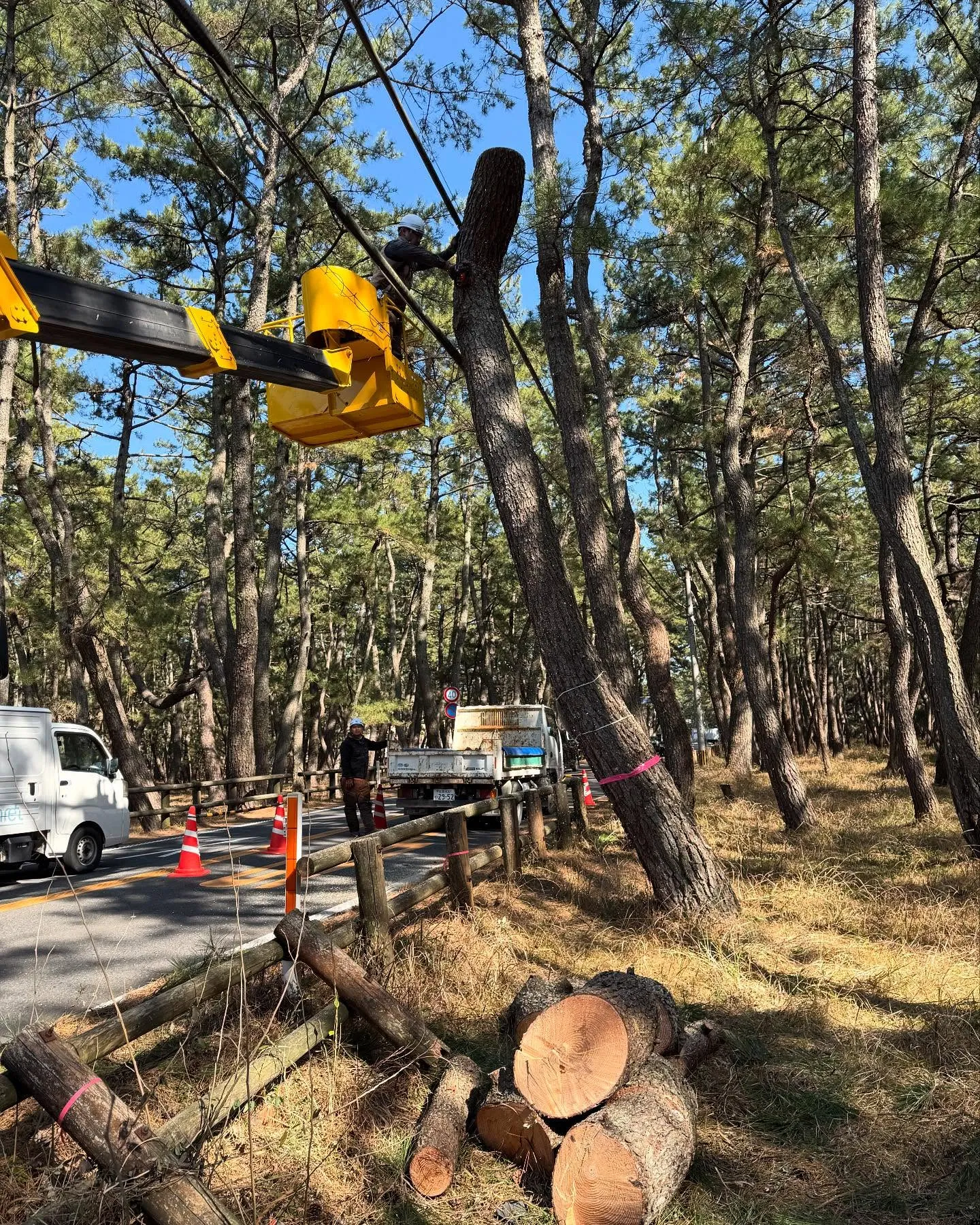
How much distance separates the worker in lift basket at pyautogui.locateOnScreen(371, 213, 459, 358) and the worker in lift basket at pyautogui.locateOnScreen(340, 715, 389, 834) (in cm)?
799

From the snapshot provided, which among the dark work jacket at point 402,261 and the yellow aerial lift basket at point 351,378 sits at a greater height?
the dark work jacket at point 402,261

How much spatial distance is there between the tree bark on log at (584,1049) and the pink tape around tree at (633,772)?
272 cm

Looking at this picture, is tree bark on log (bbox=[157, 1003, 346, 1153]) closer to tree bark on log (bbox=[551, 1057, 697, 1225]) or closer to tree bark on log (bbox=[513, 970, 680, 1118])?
tree bark on log (bbox=[513, 970, 680, 1118])

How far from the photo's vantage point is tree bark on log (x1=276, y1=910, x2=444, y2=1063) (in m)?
4.24

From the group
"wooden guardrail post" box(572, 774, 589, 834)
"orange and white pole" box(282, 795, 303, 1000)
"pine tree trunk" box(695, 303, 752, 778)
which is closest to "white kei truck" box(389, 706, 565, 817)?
"wooden guardrail post" box(572, 774, 589, 834)

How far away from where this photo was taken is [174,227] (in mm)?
20078

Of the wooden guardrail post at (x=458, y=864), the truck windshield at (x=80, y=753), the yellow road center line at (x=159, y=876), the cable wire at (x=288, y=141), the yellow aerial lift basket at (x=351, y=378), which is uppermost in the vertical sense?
the cable wire at (x=288, y=141)

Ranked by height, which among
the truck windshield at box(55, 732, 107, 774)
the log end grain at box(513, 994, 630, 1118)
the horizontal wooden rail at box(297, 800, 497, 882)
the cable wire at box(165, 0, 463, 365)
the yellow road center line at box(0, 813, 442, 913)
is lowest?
the yellow road center line at box(0, 813, 442, 913)

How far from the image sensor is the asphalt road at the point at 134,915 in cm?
563

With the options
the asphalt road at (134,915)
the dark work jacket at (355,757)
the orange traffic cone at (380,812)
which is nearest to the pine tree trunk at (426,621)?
the orange traffic cone at (380,812)

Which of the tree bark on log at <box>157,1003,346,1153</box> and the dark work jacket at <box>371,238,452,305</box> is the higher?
the dark work jacket at <box>371,238,452,305</box>

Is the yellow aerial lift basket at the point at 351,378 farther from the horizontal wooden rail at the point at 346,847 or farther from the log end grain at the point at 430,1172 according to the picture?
the log end grain at the point at 430,1172

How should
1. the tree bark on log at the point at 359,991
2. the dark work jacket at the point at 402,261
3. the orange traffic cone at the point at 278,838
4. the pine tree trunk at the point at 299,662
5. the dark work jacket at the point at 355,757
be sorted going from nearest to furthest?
the tree bark on log at the point at 359,991 < the dark work jacket at the point at 402,261 < the orange traffic cone at the point at 278,838 < the dark work jacket at the point at 355,757 < the pine tree trunk at the point at 299,662

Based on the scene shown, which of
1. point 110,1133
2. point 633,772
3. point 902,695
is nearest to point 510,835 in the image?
point 633,772
